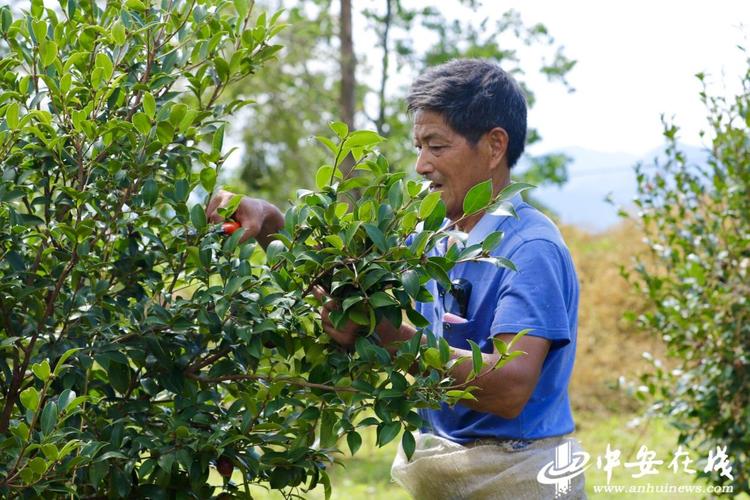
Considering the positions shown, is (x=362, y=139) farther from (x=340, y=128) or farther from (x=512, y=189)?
(x=512, y=189)

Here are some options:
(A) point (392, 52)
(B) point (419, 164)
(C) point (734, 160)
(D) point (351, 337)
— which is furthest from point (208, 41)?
(A) point (392, 52)

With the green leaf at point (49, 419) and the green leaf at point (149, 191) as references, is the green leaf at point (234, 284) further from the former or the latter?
the green leaf at point (49, 419)

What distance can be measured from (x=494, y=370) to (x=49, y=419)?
97 centimetres

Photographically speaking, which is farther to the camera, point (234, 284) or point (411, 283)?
point (234, 284)

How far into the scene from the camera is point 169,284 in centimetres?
252

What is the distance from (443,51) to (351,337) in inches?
234

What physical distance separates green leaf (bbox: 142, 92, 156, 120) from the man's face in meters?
0.78

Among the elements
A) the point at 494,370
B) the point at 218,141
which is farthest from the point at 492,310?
the point at 218,141

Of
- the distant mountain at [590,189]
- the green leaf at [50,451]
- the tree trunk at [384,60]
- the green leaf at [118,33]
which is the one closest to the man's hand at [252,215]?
the green leaf at [118,33]

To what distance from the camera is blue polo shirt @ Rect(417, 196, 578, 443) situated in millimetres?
2436

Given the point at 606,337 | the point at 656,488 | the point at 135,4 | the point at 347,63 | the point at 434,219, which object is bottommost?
the point at 656,488

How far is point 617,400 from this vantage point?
998 centimetres

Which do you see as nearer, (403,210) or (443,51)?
(403,210)

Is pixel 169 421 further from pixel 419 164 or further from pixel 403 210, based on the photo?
pixel 419 164
